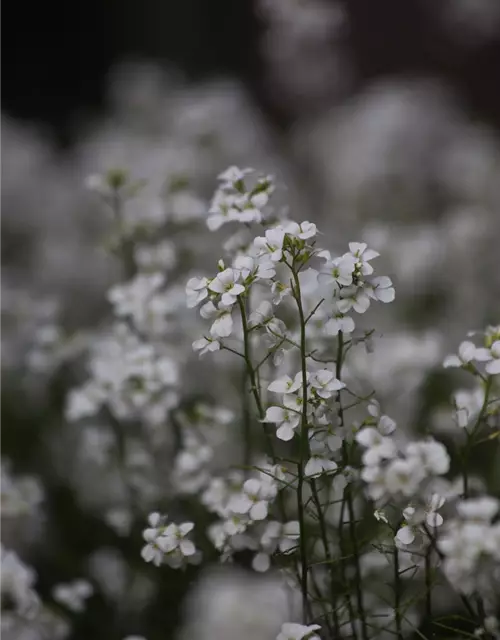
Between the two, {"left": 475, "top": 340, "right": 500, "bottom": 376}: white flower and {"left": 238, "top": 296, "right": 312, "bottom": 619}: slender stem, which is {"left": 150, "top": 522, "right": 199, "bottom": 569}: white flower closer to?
{"left": 238, "top": 296, "right": 312, "bottom": 619}: slender stem

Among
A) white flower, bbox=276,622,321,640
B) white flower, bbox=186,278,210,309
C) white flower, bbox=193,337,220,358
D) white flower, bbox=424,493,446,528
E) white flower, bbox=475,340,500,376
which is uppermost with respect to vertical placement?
white flower, bbox=186,278,210,309

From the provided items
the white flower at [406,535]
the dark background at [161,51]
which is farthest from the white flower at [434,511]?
the dark background at [161,51]

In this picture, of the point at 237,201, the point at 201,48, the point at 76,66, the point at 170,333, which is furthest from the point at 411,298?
the point at 76,66

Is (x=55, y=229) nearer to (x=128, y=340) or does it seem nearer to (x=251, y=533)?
(x=128, y=340)

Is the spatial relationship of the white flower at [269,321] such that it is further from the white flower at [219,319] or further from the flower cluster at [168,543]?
the flower cluster at [168,543]

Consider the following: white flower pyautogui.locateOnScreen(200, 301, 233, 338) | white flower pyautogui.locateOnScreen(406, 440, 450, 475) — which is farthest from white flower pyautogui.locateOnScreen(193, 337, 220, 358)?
white flower pyautogui.locateOnScreen(406, 440, 450, 475)
